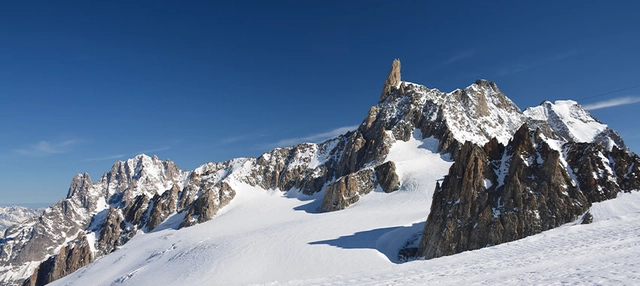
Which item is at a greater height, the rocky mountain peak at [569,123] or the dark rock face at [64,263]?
the rocky mountain peak at [569,123]

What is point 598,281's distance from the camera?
40.1 ft

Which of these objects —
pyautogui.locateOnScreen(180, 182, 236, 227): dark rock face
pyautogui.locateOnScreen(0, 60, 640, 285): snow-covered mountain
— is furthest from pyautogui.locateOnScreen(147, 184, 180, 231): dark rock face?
pyautogui.locateOnScreen(180, 182, 236, 227): dark rock face

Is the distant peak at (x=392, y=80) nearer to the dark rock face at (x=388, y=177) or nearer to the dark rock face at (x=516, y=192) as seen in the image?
the dark rock face at (x=388, y=177)

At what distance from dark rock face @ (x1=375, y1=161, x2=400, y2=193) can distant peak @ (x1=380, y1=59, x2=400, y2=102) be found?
5038 centimetres

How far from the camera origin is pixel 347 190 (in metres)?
81.8

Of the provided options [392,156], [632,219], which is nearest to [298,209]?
[392,156]

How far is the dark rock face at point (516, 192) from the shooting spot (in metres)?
35.5

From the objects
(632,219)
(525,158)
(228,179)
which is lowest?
(632,219)

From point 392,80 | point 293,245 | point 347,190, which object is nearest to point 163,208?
point 347,190

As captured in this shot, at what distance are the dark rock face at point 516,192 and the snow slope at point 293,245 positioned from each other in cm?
759

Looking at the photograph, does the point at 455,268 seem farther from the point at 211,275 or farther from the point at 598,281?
the point at 211,275

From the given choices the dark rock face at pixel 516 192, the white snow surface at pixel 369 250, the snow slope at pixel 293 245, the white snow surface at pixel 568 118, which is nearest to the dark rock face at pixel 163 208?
the white snow surface at pixel 369 250

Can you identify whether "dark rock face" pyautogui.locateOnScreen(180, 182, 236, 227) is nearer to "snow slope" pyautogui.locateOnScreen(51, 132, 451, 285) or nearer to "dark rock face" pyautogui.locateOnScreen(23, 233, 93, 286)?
"snow slope" pyautogui.locateOnScreen(51, 132, 451, 285)

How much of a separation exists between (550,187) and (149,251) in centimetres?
7710
